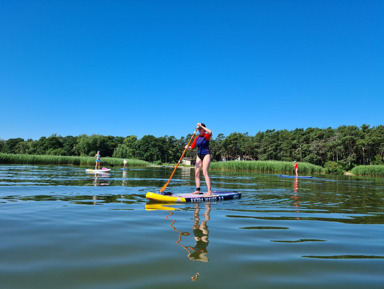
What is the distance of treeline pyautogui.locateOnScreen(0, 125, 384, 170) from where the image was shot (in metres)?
66.8

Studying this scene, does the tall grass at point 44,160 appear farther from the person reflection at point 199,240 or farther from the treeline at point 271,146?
the person reflection at point 199,240

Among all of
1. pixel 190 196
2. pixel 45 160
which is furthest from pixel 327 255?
pixel 45 160

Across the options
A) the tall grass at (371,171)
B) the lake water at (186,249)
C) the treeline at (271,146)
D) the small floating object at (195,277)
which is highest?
the treeline at (271,146)

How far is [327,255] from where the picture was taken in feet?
10.4

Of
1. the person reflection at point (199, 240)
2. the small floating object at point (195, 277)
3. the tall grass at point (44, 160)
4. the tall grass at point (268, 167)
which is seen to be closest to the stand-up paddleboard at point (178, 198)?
the person reflection at point (199, 240)

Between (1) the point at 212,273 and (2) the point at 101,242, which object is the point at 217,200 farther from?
(1) the point at 212,273

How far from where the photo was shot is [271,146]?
268 ft

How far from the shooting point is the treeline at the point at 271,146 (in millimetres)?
66812

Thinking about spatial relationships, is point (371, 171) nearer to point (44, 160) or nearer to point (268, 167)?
point (268, 167)

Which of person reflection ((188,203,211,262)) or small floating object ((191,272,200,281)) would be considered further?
person reflection ((188,203,211,262))

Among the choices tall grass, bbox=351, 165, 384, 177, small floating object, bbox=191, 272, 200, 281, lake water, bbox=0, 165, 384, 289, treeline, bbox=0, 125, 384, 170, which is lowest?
lake water, bbox=0, 165, 384, 289

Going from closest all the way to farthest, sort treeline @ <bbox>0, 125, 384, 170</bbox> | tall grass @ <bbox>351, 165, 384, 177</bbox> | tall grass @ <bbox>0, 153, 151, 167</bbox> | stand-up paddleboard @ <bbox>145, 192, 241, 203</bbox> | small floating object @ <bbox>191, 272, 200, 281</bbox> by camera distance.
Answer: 1. small floating object @ <bbox>191, 272, 200, 281</bbox>
2. stand-up paddleboard @ <bbox>145, 192, 241, 203</bbox>
3. tall grass @ <bbox>0, 153, 151, 167</bbox>
4. tall grass @ <bbox>351, 165, 384, 177</bbox>
5. treeline @ <bbox>0, 125, 384, 170</bbox>

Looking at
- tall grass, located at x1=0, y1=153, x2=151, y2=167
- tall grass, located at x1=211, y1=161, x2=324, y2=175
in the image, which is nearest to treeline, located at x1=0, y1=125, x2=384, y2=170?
tall grass, located at x1=211, y1=161, x2=324, y2=175

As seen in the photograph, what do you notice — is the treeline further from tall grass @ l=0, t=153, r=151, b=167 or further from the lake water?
the lake water
